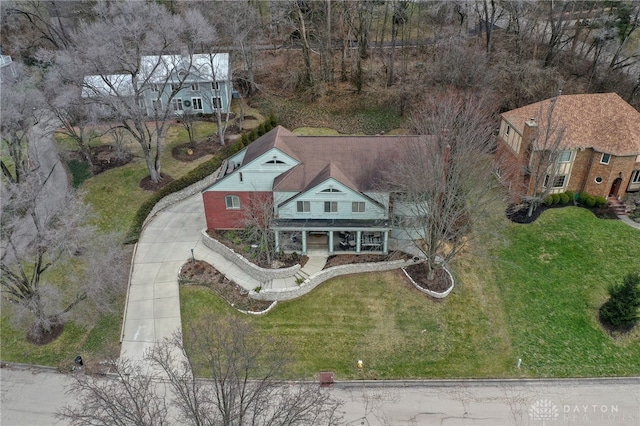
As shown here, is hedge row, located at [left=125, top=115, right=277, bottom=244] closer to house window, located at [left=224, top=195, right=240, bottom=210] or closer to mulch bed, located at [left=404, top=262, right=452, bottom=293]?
house window, located at [left=224, top=195, right=240, bottom=210]

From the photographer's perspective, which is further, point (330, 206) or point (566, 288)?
point (330, 206)

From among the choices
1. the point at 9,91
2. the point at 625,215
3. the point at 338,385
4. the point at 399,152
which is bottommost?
the point at 338,385

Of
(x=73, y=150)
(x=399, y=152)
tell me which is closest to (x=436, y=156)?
(x=399, y=152)

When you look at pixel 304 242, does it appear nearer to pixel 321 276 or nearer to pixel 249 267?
pixel 321 276

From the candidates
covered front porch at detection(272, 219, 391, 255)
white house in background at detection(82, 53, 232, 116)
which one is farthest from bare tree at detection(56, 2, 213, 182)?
covered front porch at detection(272, 219, 391, 255)

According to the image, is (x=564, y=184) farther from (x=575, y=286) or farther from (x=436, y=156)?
(x=436, y=156)

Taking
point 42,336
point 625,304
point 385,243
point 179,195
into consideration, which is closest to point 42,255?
point 42,336
